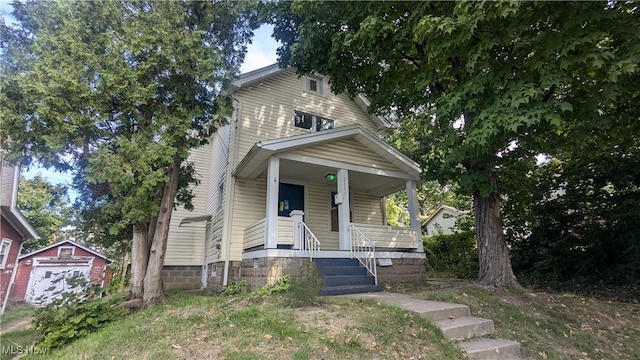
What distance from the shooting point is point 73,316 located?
536 centimetres

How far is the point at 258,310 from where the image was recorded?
16.6 feet

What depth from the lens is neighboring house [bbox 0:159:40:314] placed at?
10.6m

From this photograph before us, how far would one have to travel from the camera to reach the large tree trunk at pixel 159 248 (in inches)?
268

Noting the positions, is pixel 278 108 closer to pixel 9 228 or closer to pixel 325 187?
pixel 325 187

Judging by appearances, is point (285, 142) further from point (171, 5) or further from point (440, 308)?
point (440, 308)

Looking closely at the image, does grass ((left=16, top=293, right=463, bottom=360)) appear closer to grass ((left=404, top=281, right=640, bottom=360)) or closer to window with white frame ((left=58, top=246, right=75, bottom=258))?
grass ((left=404, top=281, right=640, bottom=360))

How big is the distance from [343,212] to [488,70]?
4.84m

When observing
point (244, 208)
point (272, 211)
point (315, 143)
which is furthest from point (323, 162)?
point (244, 208)

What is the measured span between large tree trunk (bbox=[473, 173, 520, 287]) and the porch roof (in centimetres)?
239

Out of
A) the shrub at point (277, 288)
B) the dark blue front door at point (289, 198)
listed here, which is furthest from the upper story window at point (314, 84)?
the shrub at point (277, 288)

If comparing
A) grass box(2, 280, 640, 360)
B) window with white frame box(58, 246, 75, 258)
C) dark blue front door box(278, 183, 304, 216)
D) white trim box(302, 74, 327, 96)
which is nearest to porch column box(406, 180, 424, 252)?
grass box(2, 280, 640, 360)

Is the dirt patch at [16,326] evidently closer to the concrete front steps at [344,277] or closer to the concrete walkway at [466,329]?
the concrete front steps at [344,277]

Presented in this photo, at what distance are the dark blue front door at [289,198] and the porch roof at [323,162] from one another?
350 millimetres

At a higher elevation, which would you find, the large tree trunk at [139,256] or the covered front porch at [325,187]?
the covered front porch at [325,187]
